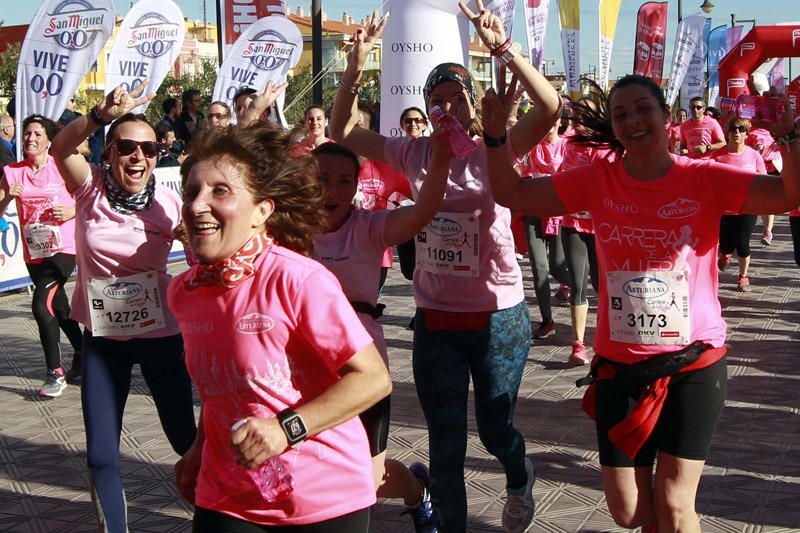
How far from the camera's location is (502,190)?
12.5 feet

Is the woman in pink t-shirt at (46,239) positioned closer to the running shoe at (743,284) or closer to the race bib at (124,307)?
the race bib at (124,307)

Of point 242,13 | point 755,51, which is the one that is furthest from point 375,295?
Result: point 242,13

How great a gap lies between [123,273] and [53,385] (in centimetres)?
299

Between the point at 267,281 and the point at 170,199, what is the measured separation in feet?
7.43

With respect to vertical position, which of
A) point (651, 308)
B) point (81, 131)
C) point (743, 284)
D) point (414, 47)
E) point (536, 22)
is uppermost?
point (536, 22)

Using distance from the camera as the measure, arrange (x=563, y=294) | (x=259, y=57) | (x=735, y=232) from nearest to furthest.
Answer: (x=735, y=232), (x=563, y=294), (x=259, y=57)

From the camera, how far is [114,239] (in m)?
4.41

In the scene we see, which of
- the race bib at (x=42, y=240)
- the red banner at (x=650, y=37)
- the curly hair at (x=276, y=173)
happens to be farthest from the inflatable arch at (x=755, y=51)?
the red banner at (x=650, y=37)

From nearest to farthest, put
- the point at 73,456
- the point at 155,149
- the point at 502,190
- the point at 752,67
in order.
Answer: the point at 502,190 < the point at 155,149 < the point at 73,456 < the point at 752,67

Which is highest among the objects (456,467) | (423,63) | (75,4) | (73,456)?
(75,4)

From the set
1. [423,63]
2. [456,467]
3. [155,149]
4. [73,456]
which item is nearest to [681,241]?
[456,467]

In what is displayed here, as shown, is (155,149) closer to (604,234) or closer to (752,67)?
(604,234)

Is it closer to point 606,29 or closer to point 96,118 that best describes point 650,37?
point 606,29

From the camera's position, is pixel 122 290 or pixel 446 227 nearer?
pixel 446 227
